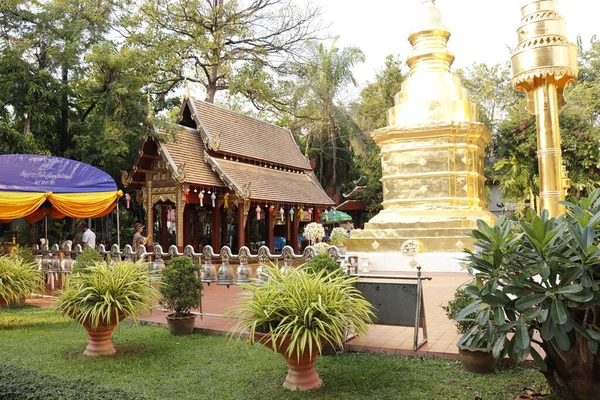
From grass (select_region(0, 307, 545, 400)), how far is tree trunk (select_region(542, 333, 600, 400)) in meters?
0.44

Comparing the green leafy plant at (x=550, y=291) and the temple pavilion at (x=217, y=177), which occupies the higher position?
the temple pavilion at (x=217, y=177)

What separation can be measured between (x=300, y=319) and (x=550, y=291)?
2008mm

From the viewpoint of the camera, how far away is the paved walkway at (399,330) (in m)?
5.75

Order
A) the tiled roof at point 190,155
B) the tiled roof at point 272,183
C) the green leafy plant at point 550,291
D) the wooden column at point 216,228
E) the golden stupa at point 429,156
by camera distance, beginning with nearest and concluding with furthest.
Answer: the green leafy plant at point 550,291 → the golden stupa at point 429,156 → the tiled roof at point 190,155 → the tiled roof at point 272,183 → the wooden column at point 216,228

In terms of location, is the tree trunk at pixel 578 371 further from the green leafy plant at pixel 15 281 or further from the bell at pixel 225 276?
the green leafy plant at pixel 15 281

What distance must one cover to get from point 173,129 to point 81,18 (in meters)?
6.08

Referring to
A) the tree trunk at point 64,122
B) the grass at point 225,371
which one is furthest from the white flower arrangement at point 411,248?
the tree trunk at point 64,122

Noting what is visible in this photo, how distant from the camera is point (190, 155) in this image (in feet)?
53.2

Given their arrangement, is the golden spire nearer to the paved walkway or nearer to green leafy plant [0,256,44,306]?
the paved walkway

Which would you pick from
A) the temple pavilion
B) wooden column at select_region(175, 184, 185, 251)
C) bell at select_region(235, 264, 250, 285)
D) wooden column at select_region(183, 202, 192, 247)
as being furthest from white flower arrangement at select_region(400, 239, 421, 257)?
wooden column at select_region(183, 202, 192, 247)

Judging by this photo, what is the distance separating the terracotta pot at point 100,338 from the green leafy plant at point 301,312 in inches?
82.2

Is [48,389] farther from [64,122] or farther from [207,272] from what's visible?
[64,122]

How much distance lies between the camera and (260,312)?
464 cm

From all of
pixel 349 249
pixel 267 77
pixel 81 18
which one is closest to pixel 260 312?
pixel 349 249
